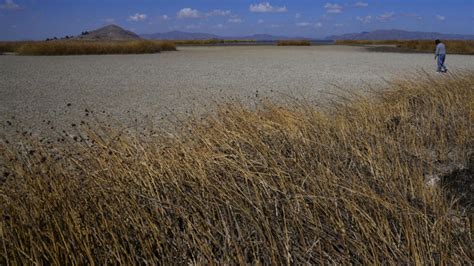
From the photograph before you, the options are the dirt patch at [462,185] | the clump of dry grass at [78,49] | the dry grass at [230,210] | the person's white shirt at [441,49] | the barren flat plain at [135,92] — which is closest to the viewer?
the dry grass at [230,210]

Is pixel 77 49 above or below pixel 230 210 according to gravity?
above

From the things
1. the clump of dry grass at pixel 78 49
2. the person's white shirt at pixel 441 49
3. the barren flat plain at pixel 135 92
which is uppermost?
the clump of dry grass at pixel 78 49

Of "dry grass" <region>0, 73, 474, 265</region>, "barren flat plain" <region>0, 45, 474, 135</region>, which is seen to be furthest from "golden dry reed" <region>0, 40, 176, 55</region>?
"dry grass" <region>0, 73, 474, 265</region>

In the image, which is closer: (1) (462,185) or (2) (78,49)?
(1) (462,185)

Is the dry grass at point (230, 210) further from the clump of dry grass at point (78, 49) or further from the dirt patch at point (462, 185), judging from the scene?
the clump of dry grass at point (78, 49)

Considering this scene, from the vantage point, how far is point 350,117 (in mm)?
4984

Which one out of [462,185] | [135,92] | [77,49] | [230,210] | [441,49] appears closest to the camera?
[230,210]

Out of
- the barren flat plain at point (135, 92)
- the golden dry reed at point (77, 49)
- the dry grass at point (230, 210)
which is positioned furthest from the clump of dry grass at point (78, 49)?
the dry grass at point (230, 210)

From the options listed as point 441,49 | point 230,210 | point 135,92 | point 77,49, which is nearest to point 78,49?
point 77,49

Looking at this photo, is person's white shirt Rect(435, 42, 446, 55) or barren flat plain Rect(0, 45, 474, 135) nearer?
barren flat plain Rect(0, 45, 474, 135)

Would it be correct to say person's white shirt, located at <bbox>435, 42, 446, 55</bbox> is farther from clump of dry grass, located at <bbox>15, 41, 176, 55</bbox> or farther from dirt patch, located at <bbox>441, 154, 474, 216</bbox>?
clump of dry grass, located at <bbox>15, 41, 176, 55</bbox>

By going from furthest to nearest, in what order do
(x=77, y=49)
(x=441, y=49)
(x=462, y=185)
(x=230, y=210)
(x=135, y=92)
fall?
1. (x=77, y=49)
2. (x=441, y=49)
3. (x=135, y=92)
4. (x=462, y=185)
5. (x=230, y=210)

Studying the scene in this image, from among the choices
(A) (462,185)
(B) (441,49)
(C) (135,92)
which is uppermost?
(B) (441,49)

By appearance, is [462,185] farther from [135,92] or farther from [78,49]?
[78,49]
